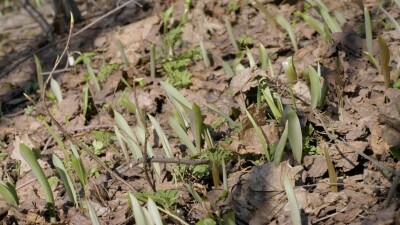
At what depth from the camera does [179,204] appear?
2.04 meters

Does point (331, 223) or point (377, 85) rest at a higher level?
point (377, 85)

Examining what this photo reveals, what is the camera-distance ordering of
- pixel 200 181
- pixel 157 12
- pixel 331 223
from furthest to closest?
pixel 157 12, pixel 200 181, pixel 331 223

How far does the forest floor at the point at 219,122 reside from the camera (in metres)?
1.93

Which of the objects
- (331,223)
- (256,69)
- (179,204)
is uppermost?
(256,69)

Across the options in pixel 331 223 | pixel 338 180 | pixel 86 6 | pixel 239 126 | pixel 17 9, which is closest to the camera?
pixel 331 223

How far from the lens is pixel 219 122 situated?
8.09 feet

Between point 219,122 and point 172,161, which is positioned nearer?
point 172,161

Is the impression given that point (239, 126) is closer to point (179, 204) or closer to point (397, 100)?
point (179, 204)

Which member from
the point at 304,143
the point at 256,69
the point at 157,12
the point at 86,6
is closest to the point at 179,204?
the point at 304,143

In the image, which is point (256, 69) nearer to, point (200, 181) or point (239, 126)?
point (239, 126)

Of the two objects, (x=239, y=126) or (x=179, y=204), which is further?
(x=239, y=126)

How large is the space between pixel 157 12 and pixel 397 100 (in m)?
2.22

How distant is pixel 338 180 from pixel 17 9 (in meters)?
4.46

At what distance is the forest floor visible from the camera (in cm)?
193
